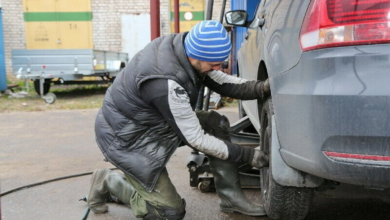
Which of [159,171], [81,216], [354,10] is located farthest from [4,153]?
[354,10]

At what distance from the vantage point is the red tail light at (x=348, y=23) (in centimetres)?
154

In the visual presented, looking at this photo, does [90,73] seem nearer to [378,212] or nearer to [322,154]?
[378,212]

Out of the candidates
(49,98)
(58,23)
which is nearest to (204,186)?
(49,98)

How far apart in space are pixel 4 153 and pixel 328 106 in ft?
14.3

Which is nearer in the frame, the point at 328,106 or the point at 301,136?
the point at 328,106

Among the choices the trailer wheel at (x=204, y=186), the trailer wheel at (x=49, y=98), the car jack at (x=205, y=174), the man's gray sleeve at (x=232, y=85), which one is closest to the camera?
the man's gray sleeve at (x=232, y=85)

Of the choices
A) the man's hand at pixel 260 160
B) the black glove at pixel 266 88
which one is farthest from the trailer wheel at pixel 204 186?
the black glove at pixel 266 88

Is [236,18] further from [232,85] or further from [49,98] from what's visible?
[49,98]

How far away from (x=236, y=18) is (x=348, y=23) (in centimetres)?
203

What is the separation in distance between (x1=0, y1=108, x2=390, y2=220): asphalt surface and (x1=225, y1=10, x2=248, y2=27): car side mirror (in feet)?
4.69

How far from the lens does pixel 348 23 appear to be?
158cm

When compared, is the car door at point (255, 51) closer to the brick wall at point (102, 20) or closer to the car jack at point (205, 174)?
the car jack at point (205, 174)

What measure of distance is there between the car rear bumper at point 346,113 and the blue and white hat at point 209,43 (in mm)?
596

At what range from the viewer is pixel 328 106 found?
5.22 feet
